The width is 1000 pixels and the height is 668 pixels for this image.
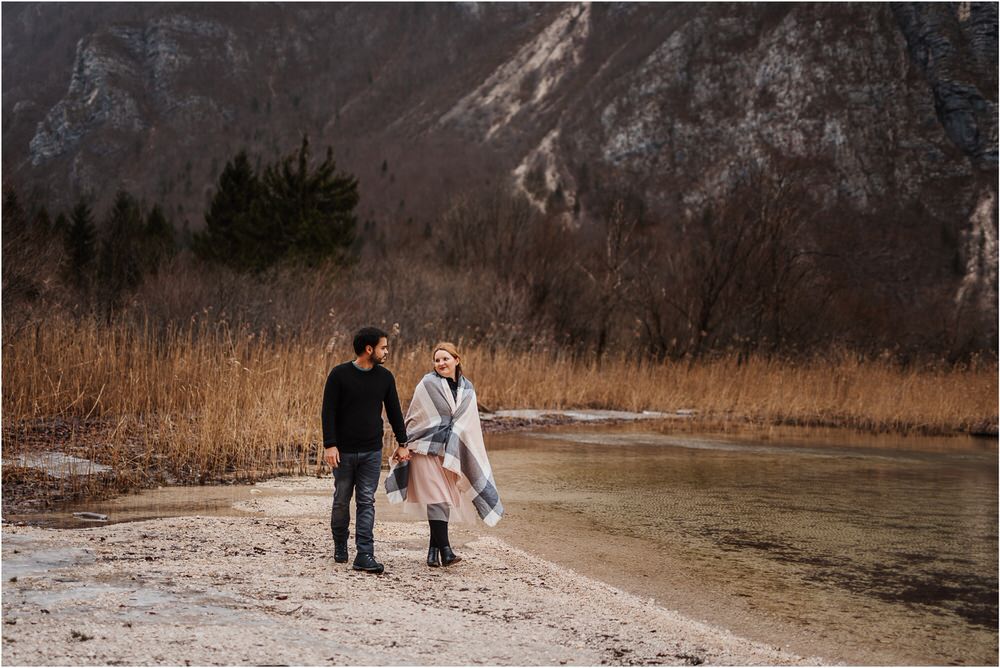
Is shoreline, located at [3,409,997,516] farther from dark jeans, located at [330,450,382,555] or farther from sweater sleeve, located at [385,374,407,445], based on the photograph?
sweater sleeve, located at [385,374,407,445]

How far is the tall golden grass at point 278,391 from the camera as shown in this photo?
10828 mm

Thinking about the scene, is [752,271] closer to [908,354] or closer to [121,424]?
[908,354]

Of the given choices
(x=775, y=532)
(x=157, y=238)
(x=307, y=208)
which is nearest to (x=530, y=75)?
(x=307, y=208)

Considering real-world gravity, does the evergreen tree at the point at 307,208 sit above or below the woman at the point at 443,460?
above

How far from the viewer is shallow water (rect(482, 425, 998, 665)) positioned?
6078mm

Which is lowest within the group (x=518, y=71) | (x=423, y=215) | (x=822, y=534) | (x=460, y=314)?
(x=822, y=534)

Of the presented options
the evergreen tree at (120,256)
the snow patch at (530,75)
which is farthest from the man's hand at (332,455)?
the snow patch at (530,75)

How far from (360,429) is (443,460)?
0.54 m

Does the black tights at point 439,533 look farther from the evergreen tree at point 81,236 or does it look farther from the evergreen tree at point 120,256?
the evergreen tree at point 81,236

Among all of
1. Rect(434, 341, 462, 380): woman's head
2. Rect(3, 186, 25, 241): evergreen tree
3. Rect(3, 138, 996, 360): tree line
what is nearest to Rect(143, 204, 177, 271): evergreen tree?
Rect(3, 138, 996, 360): tree line

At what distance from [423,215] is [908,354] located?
8699cm

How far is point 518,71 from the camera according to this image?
17138cm

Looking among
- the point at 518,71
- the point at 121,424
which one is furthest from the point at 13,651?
the point at 518,71

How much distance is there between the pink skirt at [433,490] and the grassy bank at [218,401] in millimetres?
4112
